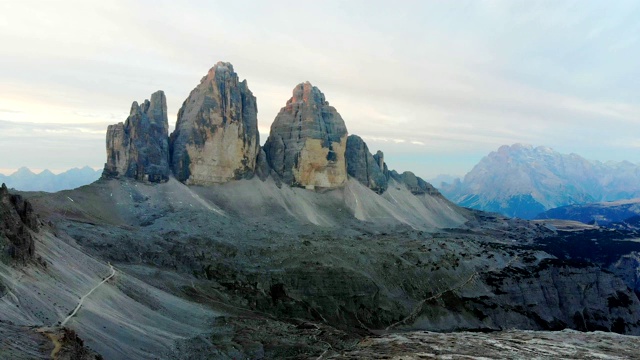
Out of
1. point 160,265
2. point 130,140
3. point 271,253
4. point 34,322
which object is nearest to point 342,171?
point 130,140

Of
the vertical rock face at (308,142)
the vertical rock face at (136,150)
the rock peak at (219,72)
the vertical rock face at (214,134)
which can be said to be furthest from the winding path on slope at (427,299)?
the rock peak at (219,72)

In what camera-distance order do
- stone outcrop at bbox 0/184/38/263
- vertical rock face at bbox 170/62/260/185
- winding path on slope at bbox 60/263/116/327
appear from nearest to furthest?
winding path on slope at bbox 60/263/116/327 < stone outcrop at bbox 0/184/38/263 < vertical rock face at bbox 170/62/260/185

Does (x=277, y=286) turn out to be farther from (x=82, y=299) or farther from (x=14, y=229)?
(x=14, y=229)

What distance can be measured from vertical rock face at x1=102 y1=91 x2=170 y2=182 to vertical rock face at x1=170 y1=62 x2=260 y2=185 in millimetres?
7986

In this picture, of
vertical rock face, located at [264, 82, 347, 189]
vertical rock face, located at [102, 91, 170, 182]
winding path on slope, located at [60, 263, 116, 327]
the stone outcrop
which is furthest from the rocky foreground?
vertical rock face, located at [264, 82, 347, 189]

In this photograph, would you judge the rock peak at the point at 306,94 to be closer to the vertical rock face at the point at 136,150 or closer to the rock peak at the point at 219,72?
the rock peak at the point at 219,72

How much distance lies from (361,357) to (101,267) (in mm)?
33449

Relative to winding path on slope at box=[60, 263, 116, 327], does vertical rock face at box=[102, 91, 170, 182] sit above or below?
above

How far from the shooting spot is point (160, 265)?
7956 centimetres

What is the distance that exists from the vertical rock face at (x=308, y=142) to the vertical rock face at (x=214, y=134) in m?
17.2

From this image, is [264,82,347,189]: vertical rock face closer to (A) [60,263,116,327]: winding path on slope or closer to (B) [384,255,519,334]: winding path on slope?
(B) [384,255,519,334]: winding path on slope

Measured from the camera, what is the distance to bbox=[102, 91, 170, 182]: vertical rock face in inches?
5371

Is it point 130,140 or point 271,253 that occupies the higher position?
point 130,140

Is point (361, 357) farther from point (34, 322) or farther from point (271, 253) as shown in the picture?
point (271, 253)
